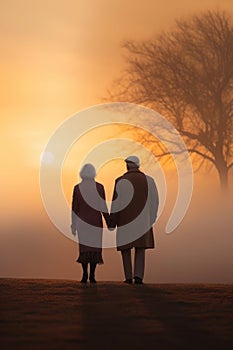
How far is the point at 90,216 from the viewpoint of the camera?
1377 cm

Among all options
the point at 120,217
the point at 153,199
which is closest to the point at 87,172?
the point at 120,217

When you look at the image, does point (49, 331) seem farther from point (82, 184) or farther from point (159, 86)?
point (159, 86)

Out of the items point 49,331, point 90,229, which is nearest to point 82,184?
point 90,229

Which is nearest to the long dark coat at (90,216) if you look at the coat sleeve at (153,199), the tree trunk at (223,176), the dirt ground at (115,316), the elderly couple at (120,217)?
the elderly couple at (120,217)

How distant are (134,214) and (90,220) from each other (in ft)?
2.47

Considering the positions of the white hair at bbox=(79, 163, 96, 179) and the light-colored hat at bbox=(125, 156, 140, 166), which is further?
the light-colored hat at bbox=(125, 156, 140, 166)

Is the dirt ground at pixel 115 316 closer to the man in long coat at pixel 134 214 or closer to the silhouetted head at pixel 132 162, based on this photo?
the man in long coat at pixel 134 214

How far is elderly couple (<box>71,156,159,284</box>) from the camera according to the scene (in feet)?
44.7

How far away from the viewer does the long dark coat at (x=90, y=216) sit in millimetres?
13695

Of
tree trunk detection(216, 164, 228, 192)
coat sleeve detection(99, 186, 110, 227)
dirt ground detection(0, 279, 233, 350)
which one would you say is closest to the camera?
dirt ground detection(0, 279, 233, 350)

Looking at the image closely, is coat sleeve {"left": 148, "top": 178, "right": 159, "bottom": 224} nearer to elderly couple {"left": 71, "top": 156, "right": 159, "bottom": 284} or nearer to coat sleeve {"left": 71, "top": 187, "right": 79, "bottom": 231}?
elderly couple {"left": 71, "top": 156, "right": 159, "bottom": 284}

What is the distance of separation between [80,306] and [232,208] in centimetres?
1835

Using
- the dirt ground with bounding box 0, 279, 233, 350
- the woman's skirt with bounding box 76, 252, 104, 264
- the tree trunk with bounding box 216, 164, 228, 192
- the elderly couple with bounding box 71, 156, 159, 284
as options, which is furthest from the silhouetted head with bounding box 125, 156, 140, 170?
the tree trunk with bounding box 216, 164, 228, 192

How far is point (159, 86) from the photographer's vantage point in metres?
27.4
